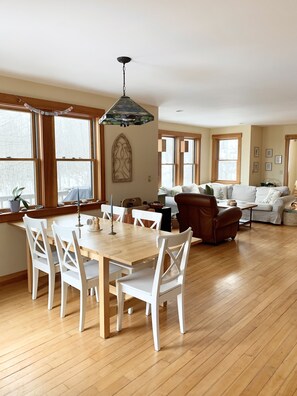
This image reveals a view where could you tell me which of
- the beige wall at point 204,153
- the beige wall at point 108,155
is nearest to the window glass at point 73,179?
the beige wall at point 108,155

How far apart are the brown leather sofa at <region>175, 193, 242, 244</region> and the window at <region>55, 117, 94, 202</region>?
1.81 m

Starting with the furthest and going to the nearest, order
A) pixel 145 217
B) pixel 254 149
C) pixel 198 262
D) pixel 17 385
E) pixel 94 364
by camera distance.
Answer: pixel 254 149
pixel 198 262
pixel 145 217
pixel 94 364
pixel 17 385

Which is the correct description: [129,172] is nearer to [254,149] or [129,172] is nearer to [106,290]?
[106,290]

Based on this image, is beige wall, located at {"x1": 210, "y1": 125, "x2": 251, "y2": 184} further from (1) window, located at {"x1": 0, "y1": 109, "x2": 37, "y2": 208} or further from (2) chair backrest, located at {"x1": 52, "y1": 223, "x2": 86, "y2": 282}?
(2) chair backrest, located at {"x1": 52, "y1": 223, "x2": 86, "y2": 282}

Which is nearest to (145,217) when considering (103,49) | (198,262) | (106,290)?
(106,290)

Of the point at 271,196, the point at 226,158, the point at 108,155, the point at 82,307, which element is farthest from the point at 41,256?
the point at 226,158

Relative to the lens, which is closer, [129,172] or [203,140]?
[129,172]

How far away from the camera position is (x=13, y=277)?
157 inches

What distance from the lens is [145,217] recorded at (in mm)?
3670

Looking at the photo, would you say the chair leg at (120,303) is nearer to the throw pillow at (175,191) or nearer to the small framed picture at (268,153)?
the throw pillow at (175,191)

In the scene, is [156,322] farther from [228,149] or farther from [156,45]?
[228,149]

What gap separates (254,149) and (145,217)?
6492 millimetres

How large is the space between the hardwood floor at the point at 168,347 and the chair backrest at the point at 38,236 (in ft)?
1.69

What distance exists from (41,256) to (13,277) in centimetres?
103
